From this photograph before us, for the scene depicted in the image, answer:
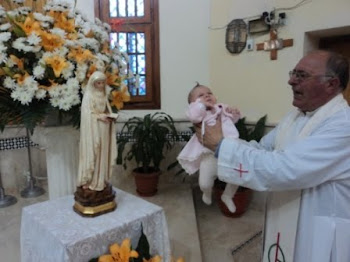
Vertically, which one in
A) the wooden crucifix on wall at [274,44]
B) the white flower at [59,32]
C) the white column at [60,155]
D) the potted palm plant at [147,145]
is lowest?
the potted palm plant at [147,145]

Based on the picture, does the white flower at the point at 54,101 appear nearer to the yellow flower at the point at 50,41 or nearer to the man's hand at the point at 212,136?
the yellow flower at the point at 50,41

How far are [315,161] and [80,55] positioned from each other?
0.97 m

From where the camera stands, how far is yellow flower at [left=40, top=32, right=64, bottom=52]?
1131 millimetres

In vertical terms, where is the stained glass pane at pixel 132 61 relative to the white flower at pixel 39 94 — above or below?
above

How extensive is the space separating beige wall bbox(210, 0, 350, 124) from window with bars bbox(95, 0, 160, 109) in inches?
24.3

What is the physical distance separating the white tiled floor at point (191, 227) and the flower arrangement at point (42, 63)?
1.13m

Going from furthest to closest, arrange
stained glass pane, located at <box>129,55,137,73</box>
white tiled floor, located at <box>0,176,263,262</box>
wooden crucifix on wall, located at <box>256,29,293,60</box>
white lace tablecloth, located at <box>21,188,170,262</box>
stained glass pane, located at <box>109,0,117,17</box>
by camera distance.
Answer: stained glass pane, located at <box>129,55,137,73</box>, stained glass pane, located at <box>109,0,117,17</box>, wooden crucifix on wall, located at <box>256,29,293,60</box>, white tiled floor, located at <box>0,176,263,262</box>, white lace tablecloth, located at <box>21,188,170,262</box>

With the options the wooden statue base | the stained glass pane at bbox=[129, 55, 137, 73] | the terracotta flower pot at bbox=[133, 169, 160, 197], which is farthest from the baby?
the stained glass pane at bbox=[129, 55, 137, 73]

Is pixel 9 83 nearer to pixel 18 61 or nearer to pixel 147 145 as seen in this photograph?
pixel 18 61

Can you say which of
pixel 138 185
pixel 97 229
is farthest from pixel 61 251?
pixel 138 185

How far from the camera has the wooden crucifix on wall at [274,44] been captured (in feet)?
7.92

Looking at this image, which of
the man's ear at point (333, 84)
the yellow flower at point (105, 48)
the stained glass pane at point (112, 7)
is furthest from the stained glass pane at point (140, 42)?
the man's ear at point (333, 84)

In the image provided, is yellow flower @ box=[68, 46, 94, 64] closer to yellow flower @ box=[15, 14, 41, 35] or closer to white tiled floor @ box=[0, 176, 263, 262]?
yellow flower @ box=[15, 14, 41, 35]

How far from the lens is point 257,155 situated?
1.09 meters
